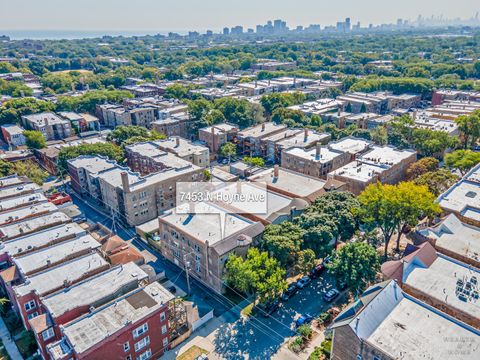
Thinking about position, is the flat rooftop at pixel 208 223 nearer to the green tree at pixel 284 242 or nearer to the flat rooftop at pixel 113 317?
the green tree at pixel 284 242

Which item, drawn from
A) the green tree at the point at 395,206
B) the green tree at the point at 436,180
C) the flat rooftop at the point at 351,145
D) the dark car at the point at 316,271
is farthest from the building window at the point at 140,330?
the flat rooftop at the point at 351,145

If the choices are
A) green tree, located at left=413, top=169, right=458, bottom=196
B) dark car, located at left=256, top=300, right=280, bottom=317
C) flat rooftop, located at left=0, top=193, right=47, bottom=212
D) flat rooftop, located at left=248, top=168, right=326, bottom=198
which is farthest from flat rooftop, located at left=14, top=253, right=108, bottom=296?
green tree, located at left=413, top=169, right=458, bottom=196

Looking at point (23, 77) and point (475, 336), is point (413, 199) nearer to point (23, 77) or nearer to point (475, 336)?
point (475, 336)

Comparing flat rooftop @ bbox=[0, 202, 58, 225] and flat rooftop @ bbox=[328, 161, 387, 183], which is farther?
flat rooftop @ bbox=[328, 161, 387, 183]

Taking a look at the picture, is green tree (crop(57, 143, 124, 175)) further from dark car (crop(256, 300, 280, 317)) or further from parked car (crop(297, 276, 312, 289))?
parked car (crop(297, 276, 312, 289))

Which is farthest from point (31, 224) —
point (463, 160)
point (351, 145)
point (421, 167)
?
point (463, 160)

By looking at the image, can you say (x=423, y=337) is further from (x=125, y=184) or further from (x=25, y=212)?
(x=25, y=212)

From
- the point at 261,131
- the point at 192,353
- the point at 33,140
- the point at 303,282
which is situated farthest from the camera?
the point at 261,131
